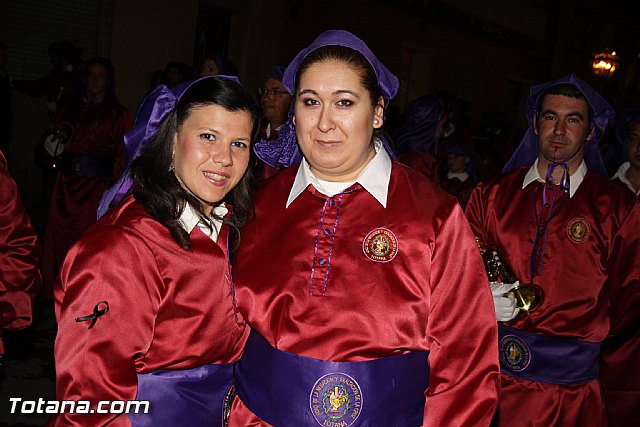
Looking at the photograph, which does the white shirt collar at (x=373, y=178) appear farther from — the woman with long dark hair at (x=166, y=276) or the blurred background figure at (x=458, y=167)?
the blurred background figure at (x=458, y=167)

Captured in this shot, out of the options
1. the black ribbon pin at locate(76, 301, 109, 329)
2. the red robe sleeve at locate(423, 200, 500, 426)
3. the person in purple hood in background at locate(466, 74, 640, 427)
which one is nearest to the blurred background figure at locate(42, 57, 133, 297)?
the person in purple hood in background at locate(466, 74, 640, 427)

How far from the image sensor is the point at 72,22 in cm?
945

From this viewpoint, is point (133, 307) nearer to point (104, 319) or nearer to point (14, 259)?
point (104, 319)

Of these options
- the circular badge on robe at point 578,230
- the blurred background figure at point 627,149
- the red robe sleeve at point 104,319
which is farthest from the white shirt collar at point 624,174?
the red robe sleeve at point 104,319

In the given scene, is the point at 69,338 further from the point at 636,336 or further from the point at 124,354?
the point at 636,336

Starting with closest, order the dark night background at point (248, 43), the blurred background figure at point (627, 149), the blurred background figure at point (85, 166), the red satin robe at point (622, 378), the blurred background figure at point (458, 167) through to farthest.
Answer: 1. the red satin robe at point (622, 378)
2. the blurred background figure at point (627, 149)
3. the blurred background figure at point (85, 166)
4. the blurred background figure at point (458, 167)
5. the dark night background at point (248, 43)

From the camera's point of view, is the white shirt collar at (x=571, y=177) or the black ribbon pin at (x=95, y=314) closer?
the black ribbon pin at (x=95, y=314)

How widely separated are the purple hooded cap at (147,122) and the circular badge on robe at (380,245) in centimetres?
77

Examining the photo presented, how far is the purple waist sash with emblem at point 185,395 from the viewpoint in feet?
6.85

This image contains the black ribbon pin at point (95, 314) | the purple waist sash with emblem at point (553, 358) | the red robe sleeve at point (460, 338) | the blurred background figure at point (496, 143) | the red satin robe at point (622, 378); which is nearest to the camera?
the black ribbon pin at point (95, 314)

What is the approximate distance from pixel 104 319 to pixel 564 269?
7.12 feet

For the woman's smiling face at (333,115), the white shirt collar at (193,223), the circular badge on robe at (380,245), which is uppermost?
the woman's smiling face at (333,115)

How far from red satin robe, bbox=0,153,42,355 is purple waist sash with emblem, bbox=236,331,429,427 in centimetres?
135

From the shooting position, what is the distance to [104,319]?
1911mm
